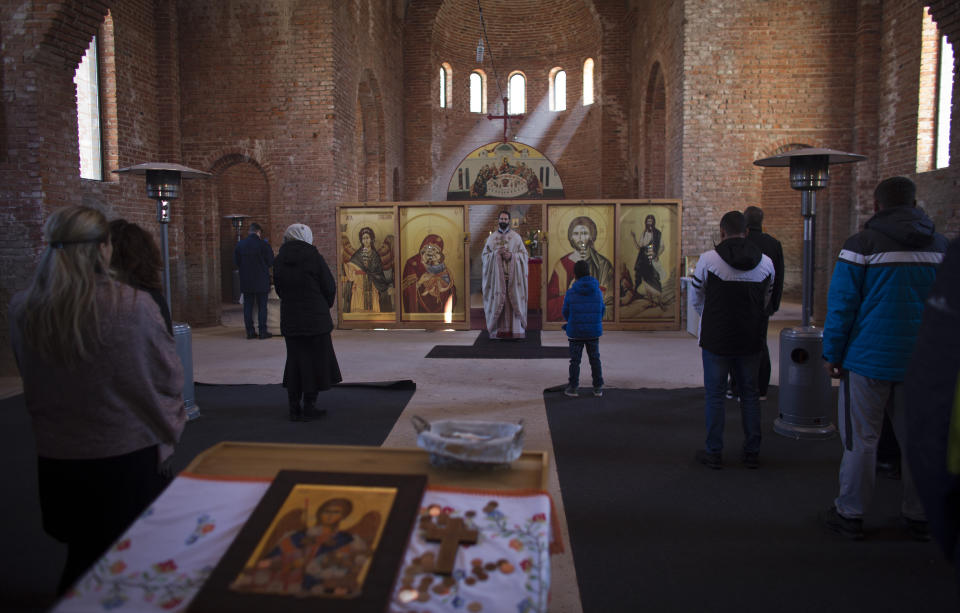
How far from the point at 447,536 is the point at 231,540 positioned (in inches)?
23.1

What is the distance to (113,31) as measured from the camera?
35.7 feet

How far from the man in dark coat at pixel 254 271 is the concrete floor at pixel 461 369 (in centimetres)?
41

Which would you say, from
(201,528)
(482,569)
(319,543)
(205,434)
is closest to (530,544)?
(482,569)

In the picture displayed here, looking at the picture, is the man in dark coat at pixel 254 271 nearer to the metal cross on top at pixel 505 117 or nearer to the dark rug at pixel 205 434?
the dark rug at pixel 205 434

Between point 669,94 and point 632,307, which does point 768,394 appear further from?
point 669,94

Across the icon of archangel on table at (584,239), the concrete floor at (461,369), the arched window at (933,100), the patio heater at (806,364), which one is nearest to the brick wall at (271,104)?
the concrete floor at (461,369)

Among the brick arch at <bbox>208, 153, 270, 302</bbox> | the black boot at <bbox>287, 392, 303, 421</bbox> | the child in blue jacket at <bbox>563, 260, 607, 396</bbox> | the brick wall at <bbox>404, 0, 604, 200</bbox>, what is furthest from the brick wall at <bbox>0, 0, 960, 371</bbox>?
the black boot at <bbox>287, 392, 303, 421</bbox>

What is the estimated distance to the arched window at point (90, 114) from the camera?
10.7 metres

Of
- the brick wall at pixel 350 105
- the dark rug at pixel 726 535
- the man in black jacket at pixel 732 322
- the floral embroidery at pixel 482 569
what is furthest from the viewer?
the brick wall at pixel 350 105

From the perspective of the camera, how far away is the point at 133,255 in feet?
10.2

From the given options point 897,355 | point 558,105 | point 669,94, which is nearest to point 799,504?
point 897,355

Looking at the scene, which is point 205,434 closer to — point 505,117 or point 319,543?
point 319,543

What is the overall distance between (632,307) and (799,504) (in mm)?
7779

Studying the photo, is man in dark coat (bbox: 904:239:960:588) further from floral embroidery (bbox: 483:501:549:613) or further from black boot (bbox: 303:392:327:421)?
black boot (bbox: 303:392:327:421)
